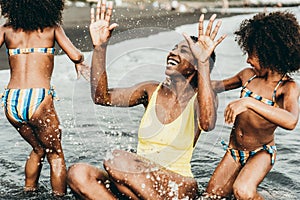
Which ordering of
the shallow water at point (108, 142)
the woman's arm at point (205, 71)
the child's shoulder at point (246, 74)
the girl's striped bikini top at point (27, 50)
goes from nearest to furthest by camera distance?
the woman's arm at point (205, 71) < the girl's striped bikini top at point (27, 50) < the child's shoulder at point (246, 74) < the shallow water at point (108, 142)

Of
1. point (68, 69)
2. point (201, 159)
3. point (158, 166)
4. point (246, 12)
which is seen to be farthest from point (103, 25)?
point (246, 12)

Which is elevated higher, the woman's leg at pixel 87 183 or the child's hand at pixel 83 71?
the child's hand at pixel 83 71

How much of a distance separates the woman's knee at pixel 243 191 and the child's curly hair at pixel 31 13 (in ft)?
6.26

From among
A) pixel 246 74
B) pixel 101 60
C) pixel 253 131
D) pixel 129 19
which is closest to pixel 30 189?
pixel 101 60

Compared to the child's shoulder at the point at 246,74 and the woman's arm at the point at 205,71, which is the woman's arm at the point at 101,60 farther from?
the child's shoulder at the point at 246,74

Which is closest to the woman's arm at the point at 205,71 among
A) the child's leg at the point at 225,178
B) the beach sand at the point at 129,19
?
the child's leg at the point at 225,178

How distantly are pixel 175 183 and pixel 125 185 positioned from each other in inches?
14.4

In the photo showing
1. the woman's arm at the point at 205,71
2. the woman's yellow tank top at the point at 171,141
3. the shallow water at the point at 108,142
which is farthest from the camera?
the shallow water at the point at 108,142

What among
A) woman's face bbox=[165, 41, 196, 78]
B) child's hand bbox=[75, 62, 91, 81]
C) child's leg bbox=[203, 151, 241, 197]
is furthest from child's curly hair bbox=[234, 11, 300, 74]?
child's hand bbox=[75, 62, 91, 81]

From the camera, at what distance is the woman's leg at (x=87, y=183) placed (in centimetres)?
413

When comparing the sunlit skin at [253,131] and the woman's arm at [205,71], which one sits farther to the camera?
the sunlit skin at [253,131]

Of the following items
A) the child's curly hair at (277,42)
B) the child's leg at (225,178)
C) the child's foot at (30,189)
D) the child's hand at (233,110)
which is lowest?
the child's foot at (30,189)

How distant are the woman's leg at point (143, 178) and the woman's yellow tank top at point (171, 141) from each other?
2.9 inches

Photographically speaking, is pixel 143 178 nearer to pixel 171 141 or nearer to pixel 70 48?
pixel 171 141
